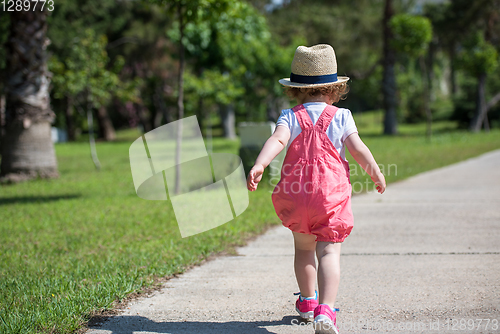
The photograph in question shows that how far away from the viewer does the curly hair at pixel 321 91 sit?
8.91 ft

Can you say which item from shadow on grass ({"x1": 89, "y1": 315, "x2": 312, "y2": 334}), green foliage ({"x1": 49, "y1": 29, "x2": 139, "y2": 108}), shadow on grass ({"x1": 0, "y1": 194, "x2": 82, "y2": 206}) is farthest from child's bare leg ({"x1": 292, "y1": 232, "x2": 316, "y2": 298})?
green foliage ({"x1": 49, "y1": 29, "x2": 139, "y2": 108})

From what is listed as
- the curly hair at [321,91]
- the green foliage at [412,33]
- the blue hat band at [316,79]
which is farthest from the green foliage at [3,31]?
the green foliage at [412,33]

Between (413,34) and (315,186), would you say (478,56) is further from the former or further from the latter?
(315,186)

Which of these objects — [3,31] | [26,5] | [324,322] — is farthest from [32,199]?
[3,31]

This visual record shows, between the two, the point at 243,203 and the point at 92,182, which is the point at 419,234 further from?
the point at 92,182

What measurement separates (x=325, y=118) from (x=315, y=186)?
0.40 metres

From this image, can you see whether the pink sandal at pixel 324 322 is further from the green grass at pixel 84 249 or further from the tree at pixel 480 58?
the tree at pixel 480 58

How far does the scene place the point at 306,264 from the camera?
106 inches

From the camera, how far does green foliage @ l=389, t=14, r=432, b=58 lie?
17.5 m

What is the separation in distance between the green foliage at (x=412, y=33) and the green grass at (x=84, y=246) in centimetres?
1088

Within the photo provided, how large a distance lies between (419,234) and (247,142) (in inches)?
163

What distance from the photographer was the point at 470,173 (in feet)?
28.7

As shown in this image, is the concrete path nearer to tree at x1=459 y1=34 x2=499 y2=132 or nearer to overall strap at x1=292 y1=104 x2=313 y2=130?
overall strap at x1=292 y1=104 x2=313 y2=130

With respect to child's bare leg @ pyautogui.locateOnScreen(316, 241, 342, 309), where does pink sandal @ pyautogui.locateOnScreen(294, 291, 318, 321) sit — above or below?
below
